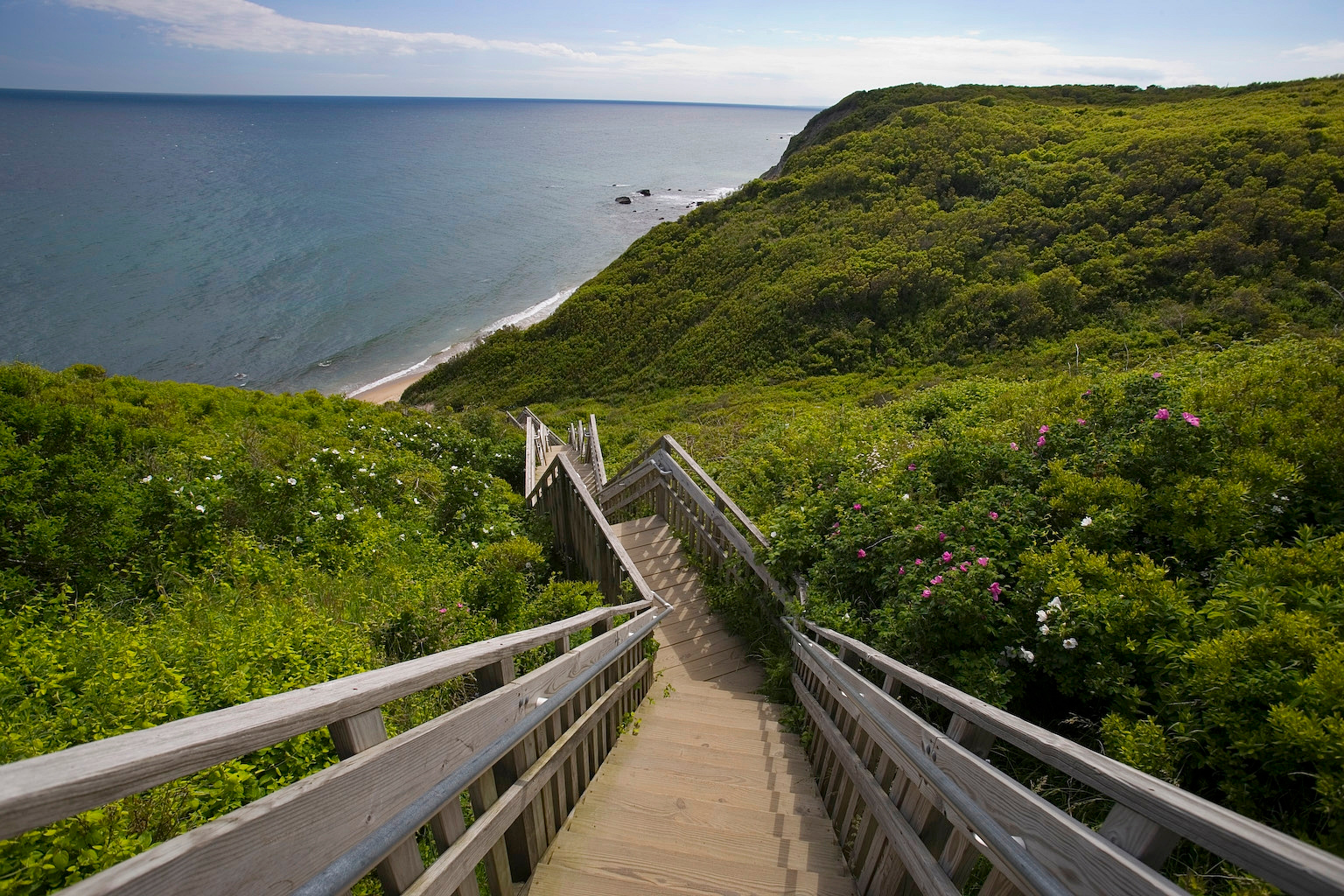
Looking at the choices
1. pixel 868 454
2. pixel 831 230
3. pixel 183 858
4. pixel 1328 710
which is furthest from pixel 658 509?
pixel 831 230

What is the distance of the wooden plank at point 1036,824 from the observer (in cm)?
120

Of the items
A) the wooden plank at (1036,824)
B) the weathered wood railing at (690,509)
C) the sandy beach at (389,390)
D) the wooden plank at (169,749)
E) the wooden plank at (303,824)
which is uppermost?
the wooden plank at (169,749)

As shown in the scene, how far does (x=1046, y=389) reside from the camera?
20.8ft

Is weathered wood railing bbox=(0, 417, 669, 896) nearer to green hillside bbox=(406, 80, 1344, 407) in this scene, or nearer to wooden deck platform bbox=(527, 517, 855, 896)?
wooden deck platform bbox=(527, 517, 855, 896)

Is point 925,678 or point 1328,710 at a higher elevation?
point 1328,710

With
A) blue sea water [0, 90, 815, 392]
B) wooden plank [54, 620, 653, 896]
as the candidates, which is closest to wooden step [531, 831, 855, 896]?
wooden plank [54, 620, 653, 896]

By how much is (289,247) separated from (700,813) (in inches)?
2275

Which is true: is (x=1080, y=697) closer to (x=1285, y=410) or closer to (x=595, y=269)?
(x=1285, y=410)

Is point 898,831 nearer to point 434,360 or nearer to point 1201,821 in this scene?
point 1201,821

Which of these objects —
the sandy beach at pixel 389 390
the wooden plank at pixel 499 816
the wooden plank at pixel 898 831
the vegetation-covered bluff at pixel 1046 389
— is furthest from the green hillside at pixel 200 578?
the sandy beach at pixel 389 390

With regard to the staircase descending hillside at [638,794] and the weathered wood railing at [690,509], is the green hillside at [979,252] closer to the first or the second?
the weathered wood railing at [690,509]

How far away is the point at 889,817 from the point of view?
2.30 meters

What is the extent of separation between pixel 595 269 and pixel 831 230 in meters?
24.5

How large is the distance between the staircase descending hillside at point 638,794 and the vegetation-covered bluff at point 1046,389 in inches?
20.9
